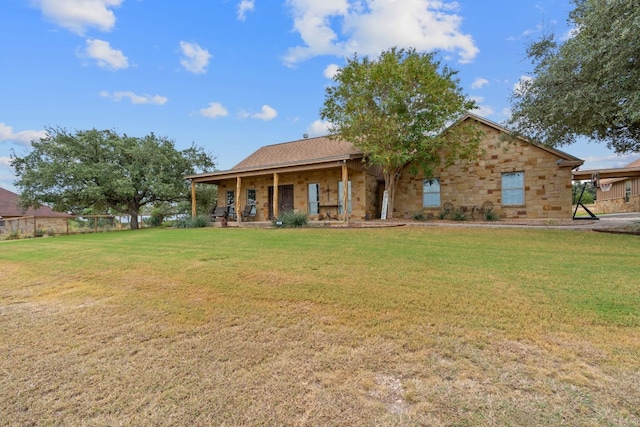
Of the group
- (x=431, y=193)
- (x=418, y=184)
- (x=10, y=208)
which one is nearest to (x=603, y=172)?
(x=431, y=193)

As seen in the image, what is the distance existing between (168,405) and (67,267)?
5791 millimetres

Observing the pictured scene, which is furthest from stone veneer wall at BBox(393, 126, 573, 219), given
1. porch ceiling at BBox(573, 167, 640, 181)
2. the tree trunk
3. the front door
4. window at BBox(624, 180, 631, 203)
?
the tree trunk

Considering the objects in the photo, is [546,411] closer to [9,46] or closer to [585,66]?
[585,66]

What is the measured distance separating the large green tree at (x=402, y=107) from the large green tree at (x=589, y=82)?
3.02 m

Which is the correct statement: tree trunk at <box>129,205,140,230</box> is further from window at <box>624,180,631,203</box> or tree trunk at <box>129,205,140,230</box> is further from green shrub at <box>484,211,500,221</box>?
window at <box>624,180,631,203</box>

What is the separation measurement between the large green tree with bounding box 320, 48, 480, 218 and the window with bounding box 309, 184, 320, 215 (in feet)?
11.3

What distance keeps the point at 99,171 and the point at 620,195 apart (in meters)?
35.3

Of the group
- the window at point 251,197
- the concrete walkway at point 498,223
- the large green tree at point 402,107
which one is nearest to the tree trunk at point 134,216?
the concrete walkway at point 498,223

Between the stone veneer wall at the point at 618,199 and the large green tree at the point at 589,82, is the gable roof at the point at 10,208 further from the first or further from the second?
the stone veneer wall at the point at 618,199

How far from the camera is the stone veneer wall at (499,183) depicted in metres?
12.6

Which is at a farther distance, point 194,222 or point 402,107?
point 194,222

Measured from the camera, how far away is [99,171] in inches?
653

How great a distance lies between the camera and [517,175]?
1330 cm

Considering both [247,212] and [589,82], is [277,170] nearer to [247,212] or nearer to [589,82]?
[247,212]
